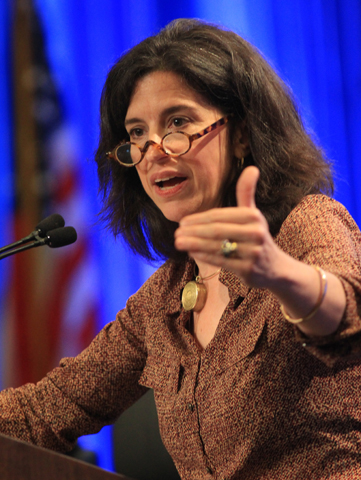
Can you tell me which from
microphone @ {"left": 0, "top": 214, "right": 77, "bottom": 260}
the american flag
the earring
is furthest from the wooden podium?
the american flag

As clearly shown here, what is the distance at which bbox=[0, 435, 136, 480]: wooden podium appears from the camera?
622 mm

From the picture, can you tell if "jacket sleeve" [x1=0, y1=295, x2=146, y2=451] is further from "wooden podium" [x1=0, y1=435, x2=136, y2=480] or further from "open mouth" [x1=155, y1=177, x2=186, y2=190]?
"wooden podium" [x1=0, y1=435, x2=136, y2=480]

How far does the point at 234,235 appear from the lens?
63cm

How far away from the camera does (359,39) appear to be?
7.35ft

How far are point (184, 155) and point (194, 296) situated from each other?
1.07 ft

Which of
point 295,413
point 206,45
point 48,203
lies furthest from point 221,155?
point 48,203

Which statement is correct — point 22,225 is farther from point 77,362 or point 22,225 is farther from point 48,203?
point 77,362

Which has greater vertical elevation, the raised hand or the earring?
the earring

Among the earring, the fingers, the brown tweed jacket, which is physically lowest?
the brown tweed jacket

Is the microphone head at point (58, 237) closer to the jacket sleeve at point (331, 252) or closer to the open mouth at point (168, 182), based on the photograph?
the open mouth at point (168, 182)

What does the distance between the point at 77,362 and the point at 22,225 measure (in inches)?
34.8

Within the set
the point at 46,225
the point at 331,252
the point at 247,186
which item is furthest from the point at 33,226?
the point at 247,186

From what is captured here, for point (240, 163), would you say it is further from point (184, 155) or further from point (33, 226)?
point (33, 226)

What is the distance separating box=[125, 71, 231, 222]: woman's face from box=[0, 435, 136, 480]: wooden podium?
0.67m
